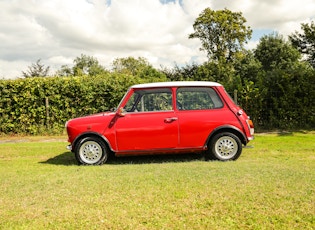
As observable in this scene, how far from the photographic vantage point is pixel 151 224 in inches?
138

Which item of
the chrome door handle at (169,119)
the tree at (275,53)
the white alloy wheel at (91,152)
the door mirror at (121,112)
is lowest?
the white alloy wheel at (91,152)

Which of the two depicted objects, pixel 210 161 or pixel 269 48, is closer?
pixel 210 161

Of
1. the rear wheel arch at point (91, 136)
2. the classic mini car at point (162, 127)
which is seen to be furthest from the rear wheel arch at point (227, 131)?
the rear wheel arch at point (91, 136)

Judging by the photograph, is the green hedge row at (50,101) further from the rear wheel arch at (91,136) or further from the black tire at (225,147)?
the black tire at (225,147)

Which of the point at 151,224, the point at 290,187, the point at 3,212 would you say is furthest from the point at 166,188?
the point at 3,212

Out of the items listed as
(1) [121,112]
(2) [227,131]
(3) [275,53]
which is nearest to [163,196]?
→ (1) [121,112]

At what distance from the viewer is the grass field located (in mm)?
3586

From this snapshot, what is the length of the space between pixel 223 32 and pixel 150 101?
129ft

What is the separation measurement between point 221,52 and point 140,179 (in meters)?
39.8

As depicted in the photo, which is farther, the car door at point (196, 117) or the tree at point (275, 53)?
A: the tree at point (275, 53)

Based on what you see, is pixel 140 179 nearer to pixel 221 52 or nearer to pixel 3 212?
pixel 3 212

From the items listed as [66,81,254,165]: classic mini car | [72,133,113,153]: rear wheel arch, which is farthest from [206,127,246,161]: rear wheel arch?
[72,133,113,153]: rear wheel arch

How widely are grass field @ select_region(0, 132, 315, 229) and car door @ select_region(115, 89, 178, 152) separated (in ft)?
2.09

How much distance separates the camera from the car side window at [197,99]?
23.7 ft
